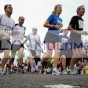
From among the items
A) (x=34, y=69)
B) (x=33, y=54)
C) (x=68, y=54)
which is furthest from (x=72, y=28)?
(x=34, y=69)

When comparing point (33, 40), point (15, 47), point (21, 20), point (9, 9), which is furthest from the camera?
point (33, 40)

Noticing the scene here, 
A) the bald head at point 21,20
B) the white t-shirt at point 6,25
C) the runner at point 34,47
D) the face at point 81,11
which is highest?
the face at point 81,11

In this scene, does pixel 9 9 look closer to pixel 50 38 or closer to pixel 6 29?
pixel 6 29

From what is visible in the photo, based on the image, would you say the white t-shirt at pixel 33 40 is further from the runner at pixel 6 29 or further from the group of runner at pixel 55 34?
the runner at pixel 6 29

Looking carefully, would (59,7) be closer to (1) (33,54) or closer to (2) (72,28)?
(2) (72,28)

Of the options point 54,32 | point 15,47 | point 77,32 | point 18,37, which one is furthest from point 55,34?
point 18,37

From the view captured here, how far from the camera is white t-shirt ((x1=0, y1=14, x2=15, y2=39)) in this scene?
29.8 ft

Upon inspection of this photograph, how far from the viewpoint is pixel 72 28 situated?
9.38 metres

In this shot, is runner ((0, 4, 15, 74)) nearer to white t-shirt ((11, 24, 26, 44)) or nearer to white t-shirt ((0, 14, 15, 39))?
white t-shirt ((0, 14, 15, 39))

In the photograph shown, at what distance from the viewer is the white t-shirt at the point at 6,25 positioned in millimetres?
9078

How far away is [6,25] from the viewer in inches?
363

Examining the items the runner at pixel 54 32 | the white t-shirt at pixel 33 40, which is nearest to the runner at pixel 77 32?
the runner at pixel 54 32

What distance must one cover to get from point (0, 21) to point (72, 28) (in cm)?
187

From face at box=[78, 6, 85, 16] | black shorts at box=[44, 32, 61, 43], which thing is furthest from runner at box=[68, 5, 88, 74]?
black shorts at box=[44, 32, 61, 43]
